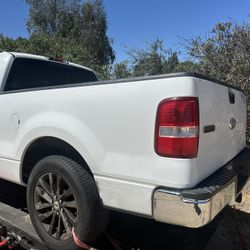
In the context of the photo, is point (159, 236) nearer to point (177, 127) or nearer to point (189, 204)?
point (189, 204)

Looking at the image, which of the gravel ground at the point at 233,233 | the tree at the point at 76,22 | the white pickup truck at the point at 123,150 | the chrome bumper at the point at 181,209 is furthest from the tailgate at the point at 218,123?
the tree at the point at 76,22

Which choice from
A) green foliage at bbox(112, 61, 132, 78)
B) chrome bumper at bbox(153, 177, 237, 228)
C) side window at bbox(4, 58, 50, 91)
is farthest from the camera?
green foliage at bbox(112, 61, 132, 78)

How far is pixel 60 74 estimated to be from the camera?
16.7 ft

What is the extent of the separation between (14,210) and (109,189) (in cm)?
146

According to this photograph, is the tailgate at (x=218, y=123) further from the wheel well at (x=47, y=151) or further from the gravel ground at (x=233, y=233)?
the wheel well at (x=47, y=151)

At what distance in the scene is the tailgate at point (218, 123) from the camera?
2.71 metres

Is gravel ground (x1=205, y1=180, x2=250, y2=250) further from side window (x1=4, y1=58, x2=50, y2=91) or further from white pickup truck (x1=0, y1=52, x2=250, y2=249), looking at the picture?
side window (x1=4, y1=58, x2=50, y2=91)

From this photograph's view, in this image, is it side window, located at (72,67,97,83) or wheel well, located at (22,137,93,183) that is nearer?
wheel well, located at (22,137,93,183)

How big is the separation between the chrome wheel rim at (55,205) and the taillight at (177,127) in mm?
926

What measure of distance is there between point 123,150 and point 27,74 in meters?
2.33

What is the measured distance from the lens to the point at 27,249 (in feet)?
11.0

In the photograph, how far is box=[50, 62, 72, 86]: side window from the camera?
4.96 metres

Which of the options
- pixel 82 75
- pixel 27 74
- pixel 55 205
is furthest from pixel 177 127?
pixel 82 75

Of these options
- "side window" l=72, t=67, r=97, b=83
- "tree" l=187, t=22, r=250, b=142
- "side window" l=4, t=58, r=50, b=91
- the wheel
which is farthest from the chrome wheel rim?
"tree" l=187, t=22, r=250, b=142
